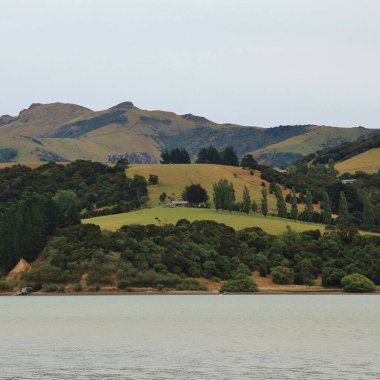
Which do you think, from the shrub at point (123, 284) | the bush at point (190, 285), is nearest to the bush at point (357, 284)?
the bush at point (190, 285)

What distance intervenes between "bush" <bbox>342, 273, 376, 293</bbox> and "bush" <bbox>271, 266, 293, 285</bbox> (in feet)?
35.0

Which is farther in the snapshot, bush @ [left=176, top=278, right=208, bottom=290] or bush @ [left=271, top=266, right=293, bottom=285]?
bush @ [left=271, top=266, right=293, bottom=285]

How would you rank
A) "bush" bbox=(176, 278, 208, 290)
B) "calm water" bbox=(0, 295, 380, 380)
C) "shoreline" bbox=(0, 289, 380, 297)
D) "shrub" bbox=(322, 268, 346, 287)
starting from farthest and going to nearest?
"shrub" bbox=(322, 268, 346, 287)
"bush" bbox=(176, 278, 208, 290)
"shoreline" bbox=(0, 289, 380, 297)
"calm water" bbox=(0, 295, 380, 380)

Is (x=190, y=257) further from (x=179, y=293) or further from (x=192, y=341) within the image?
(x=192, y=341)

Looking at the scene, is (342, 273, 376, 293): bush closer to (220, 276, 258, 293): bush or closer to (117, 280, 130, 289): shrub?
(220, 276, 258, 293): bush

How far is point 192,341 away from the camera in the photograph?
2913 inches

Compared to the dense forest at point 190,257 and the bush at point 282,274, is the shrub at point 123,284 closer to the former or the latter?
the dense forest at point 190,257

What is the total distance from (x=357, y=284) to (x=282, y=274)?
1468cm

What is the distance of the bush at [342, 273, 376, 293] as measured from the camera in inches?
6314

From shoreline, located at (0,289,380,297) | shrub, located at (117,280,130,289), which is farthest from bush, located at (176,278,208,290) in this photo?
shrub, located at (117,280,130,289)

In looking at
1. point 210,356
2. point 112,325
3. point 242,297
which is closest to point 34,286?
point 242,297

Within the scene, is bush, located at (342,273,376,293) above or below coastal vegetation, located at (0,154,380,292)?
below

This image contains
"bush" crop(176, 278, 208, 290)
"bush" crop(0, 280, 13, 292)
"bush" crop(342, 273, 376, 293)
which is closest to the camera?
"bush" crop(342, 273, 376, 293)

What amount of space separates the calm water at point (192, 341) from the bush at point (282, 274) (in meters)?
35.2
